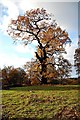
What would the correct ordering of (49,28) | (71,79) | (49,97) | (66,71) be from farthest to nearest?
(71,79) < (66,71) < (49,28) < (49,97)

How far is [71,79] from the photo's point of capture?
23.5 metres

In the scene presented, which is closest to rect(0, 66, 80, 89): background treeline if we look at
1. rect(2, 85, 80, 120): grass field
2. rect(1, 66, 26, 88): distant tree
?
rect(1, 66, 26, 88): distant tree

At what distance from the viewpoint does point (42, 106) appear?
34.4ft

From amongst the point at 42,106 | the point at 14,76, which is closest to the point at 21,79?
the point at 14,76

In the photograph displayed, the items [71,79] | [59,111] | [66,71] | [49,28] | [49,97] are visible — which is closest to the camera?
[59,111]

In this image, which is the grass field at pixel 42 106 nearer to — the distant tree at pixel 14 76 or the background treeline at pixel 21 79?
the background treeline at pixel 21 79

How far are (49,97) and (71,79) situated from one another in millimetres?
12055

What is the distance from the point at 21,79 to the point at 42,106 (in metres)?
15.2

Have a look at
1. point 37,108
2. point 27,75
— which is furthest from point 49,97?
point 27,75

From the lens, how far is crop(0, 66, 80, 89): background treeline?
73.0ft

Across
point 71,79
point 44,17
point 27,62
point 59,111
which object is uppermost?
point 44,17

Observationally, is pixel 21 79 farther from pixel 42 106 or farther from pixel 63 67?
pixel 42 106

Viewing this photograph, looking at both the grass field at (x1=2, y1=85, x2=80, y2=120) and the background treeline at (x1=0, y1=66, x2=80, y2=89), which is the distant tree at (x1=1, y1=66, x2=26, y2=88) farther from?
the grass field at (x1=2, y1=85, x2=80, y2=120)

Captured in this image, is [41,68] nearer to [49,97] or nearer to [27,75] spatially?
[27,75]
